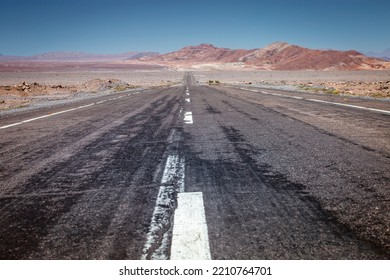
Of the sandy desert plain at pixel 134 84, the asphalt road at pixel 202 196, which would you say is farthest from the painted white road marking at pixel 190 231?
the sandy desert plain at pixel 134 84

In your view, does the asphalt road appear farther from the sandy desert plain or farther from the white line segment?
the sandy desert plain

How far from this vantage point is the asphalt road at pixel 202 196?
1.97 metres

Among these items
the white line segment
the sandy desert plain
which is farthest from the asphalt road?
the sandy desert plain

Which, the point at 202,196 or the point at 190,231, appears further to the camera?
the point at 202,196

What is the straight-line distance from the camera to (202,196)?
2.74m

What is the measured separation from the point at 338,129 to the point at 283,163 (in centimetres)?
278

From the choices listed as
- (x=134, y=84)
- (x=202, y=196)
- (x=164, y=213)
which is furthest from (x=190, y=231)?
(x=134, y=84)

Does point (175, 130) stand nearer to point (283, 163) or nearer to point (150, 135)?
point (150, 135)

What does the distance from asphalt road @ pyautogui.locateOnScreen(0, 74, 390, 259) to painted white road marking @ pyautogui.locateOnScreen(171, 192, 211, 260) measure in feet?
0.05

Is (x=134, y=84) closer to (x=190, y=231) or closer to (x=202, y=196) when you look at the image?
(x=202, y=196)

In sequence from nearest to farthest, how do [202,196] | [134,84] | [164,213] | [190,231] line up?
[190,231]
[164,213]
[202,196]
[134,84]

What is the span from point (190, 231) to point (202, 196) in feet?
2.12

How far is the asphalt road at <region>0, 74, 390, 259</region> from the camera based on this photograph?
6.45 ft
